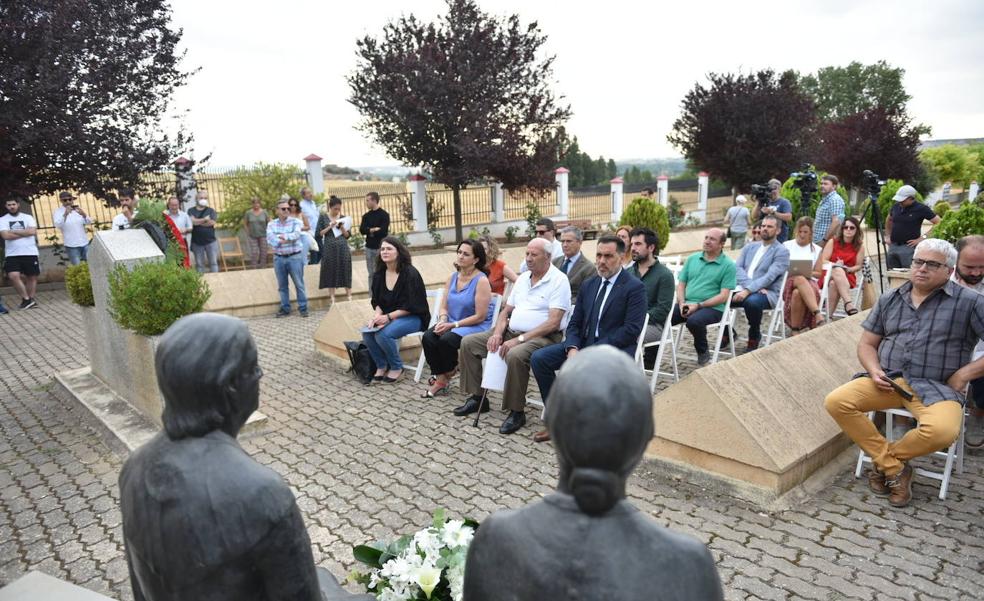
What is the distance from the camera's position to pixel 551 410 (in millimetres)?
1111

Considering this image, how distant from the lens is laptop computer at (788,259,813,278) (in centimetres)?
753

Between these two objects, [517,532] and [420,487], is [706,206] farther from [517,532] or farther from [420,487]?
[517,532]

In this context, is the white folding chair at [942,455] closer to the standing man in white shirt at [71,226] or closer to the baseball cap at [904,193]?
the baseball cap at [904,193]

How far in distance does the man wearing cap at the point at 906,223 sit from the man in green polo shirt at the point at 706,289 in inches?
136

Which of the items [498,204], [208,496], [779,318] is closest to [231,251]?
[498,204]

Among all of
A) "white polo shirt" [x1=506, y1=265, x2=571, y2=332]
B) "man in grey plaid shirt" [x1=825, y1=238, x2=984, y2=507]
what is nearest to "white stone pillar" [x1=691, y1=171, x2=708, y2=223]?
"white polo shirt" [x1=506, y1=265, x2=571, y2=332]

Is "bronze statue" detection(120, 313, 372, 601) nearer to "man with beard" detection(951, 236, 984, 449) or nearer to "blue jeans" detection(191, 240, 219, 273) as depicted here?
"man with beard" detection(951, 236, 984, 449)

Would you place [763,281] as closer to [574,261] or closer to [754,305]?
[754,305]

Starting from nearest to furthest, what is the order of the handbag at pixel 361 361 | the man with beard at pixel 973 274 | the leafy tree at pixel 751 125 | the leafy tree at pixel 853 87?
the man with beard at pixel 973 274 < the handbag at pixel 361 361 < the leafy tree at pixel 751 125 < the leafy tree at pixel 853 87

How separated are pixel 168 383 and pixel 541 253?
425cm

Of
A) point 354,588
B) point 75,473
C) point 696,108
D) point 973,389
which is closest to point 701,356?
point 973,389

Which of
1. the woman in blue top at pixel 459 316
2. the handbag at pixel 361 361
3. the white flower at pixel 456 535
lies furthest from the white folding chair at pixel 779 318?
the white flower at pixel 456 535

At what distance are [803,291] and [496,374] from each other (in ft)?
13.2

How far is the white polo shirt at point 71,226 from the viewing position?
38.4 feet
